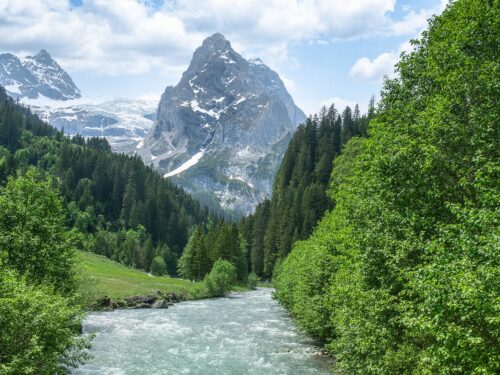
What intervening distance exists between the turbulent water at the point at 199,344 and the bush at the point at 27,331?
15.9m

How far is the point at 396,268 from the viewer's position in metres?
22.8

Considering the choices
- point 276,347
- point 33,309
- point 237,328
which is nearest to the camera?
point 33,309

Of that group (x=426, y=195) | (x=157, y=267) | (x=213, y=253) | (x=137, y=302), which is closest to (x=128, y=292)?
(x=137, y=302)

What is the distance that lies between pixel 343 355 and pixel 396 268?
7.98 meters

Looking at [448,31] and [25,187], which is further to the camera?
[25,187]

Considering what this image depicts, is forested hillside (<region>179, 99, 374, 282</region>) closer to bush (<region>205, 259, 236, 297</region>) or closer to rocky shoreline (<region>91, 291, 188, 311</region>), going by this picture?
bush (<region>205, 259, 236, 297</region>)

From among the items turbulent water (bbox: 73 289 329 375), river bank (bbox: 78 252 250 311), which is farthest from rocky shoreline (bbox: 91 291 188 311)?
turbulent water (bbox: 73 289 329 375)

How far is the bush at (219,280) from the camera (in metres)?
99.9

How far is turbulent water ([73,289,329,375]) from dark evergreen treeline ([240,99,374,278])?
7505cm

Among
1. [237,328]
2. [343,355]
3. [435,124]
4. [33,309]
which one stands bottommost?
[237,328]

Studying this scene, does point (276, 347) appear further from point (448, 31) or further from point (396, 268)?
point (448, 31)

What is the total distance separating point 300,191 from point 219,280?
6622cm

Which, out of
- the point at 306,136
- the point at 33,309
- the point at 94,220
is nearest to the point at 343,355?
the point at 33,309

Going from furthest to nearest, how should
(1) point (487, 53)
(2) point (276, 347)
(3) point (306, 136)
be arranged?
(3) point (306, 136) → (2) point (276, 347) → (1) point (487, 53)
